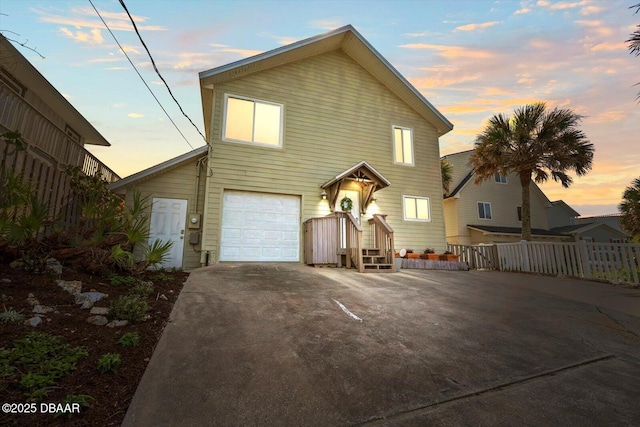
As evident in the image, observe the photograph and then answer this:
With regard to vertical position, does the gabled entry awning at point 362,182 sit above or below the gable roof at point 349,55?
below

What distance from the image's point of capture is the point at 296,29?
1035 cm

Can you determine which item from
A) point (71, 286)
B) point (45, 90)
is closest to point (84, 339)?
point (71, 286)

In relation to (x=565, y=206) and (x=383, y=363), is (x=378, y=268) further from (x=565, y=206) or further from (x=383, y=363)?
(x=565, y=206)

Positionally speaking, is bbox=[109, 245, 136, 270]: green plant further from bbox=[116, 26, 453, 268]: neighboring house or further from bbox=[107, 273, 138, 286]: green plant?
bbox=[116, 26, 453, 268]: neighboring house

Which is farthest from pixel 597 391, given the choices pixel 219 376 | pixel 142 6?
pixel 142 6

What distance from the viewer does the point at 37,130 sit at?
7.23m

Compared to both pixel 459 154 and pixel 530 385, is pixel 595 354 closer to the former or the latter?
pixel 530 385

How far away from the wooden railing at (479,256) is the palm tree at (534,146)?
3307 millimetres

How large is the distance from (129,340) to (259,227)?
21.2 ft

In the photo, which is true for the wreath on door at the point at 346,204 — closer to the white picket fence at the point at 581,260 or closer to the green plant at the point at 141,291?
the white picket fence at the point at 581,260

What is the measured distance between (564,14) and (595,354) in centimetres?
1031

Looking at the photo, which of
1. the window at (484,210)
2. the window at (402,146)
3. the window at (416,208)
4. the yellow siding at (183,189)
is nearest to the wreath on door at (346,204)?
the window at (416,208)

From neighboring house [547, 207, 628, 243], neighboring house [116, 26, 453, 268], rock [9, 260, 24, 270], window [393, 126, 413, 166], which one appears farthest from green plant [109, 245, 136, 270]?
neighboring house [547, 207, 628, 243]

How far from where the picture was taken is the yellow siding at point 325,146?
918 centimetres
